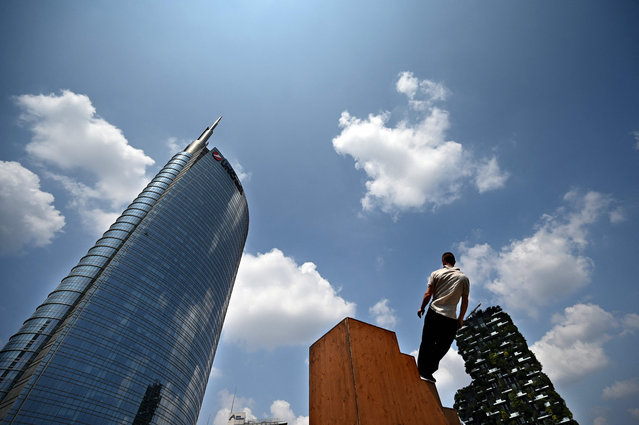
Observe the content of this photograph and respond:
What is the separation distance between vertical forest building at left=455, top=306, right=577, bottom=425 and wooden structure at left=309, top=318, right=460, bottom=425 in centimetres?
6159

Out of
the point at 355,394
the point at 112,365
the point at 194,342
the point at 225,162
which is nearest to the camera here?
the point at 355,394

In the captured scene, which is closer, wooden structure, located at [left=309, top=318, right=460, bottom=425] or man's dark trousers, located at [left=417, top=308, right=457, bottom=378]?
wooden structure, located at [left=309, top=318, right=460, bottom=425]

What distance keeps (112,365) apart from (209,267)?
3885 centimetres

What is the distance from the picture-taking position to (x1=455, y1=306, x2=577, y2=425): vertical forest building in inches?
1810

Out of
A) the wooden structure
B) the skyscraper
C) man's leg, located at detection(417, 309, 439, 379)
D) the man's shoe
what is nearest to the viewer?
the wooden structure

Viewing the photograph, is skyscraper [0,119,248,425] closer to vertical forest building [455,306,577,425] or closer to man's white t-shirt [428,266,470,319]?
vertical forest building [455,306,577,425]

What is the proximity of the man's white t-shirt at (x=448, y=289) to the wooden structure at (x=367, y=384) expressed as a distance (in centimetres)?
73

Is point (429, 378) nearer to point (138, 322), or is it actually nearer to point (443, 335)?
point (443, 335)

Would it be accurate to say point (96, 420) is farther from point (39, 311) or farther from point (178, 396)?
point (39, 311)

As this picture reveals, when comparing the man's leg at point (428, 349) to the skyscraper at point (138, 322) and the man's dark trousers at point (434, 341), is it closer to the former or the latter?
the man's dark trousers at point (434, 341)

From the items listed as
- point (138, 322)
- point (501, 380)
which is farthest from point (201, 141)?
point (501, 380)

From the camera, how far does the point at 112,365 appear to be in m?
64.8

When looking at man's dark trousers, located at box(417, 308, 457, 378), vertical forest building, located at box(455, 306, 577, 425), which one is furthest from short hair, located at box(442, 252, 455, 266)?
vertical forest building, located at box(455, 306, 577, 425)

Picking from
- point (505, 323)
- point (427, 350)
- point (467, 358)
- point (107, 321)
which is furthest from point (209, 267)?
point (427, 350)
